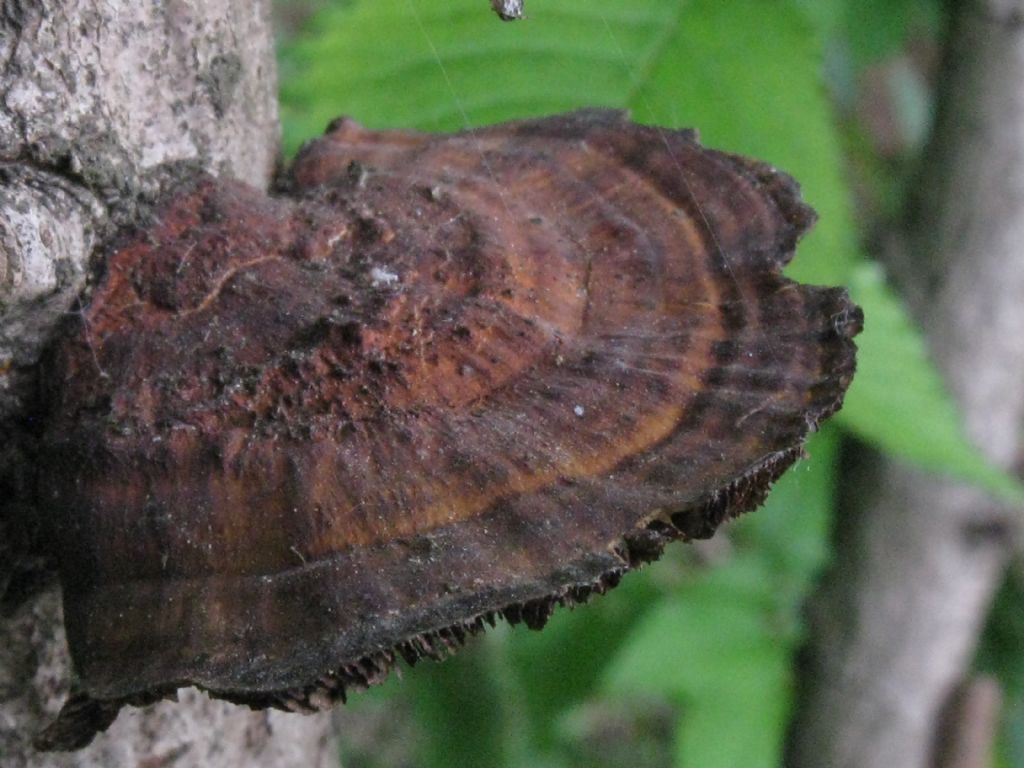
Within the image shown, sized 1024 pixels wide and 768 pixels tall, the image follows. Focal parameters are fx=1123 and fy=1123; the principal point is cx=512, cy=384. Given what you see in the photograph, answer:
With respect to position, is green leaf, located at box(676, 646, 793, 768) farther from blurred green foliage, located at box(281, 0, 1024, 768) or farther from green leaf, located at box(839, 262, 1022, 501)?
green leaf, located at box(839, 262, 1022, 501)

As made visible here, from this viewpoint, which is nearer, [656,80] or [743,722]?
[656,80]

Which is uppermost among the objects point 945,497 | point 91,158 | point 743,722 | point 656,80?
point 656,80

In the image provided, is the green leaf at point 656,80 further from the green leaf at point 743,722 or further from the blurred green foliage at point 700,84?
the green leaf at point 743,722

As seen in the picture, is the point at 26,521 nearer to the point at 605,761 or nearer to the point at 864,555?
the point at 864,555

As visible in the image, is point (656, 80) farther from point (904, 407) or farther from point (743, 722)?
point (743, 722)

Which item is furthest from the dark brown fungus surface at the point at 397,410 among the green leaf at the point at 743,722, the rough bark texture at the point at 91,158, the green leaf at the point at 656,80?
the green leaf at the point at 743,722

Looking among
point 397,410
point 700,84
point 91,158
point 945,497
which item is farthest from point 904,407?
point 91,158
